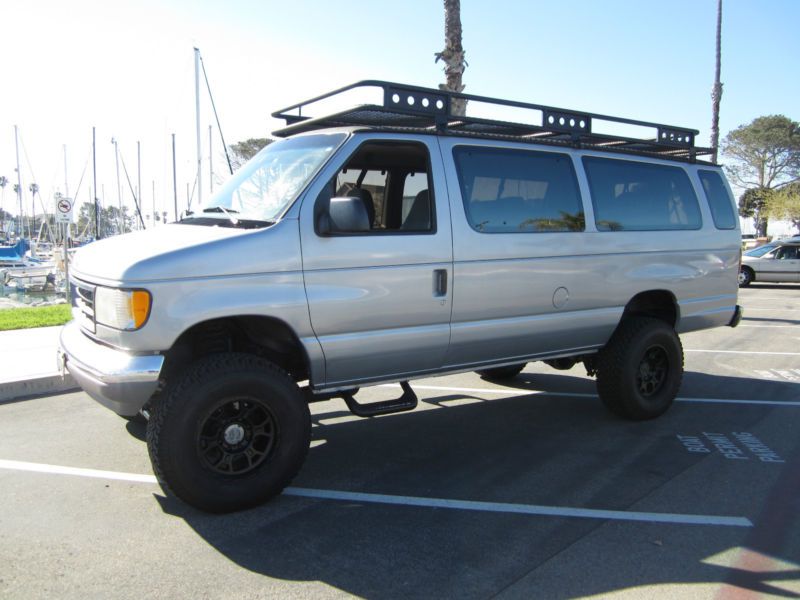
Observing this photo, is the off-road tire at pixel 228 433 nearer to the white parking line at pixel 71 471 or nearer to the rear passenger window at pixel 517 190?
the white parking line at pixel 71 471

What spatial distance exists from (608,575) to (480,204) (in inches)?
100

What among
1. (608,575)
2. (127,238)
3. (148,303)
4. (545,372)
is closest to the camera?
(608,575)

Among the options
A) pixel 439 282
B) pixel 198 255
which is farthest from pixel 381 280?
pixel 198 255

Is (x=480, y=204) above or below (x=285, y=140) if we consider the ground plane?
below

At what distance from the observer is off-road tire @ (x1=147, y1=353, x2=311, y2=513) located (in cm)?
352

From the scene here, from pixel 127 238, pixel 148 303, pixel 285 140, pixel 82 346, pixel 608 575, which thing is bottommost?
pixel 608 575

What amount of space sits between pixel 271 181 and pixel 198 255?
0.98m

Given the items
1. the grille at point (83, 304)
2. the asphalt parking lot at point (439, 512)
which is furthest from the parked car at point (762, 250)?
the grille at point (83, 304)

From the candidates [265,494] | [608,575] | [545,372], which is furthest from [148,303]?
[545,372]

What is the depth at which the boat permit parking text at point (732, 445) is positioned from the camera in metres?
4.87

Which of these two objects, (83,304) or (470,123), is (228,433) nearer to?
(83,304)

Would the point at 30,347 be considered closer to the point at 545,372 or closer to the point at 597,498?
the point at 545,372

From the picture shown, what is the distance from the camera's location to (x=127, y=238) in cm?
407

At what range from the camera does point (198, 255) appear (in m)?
3.55
